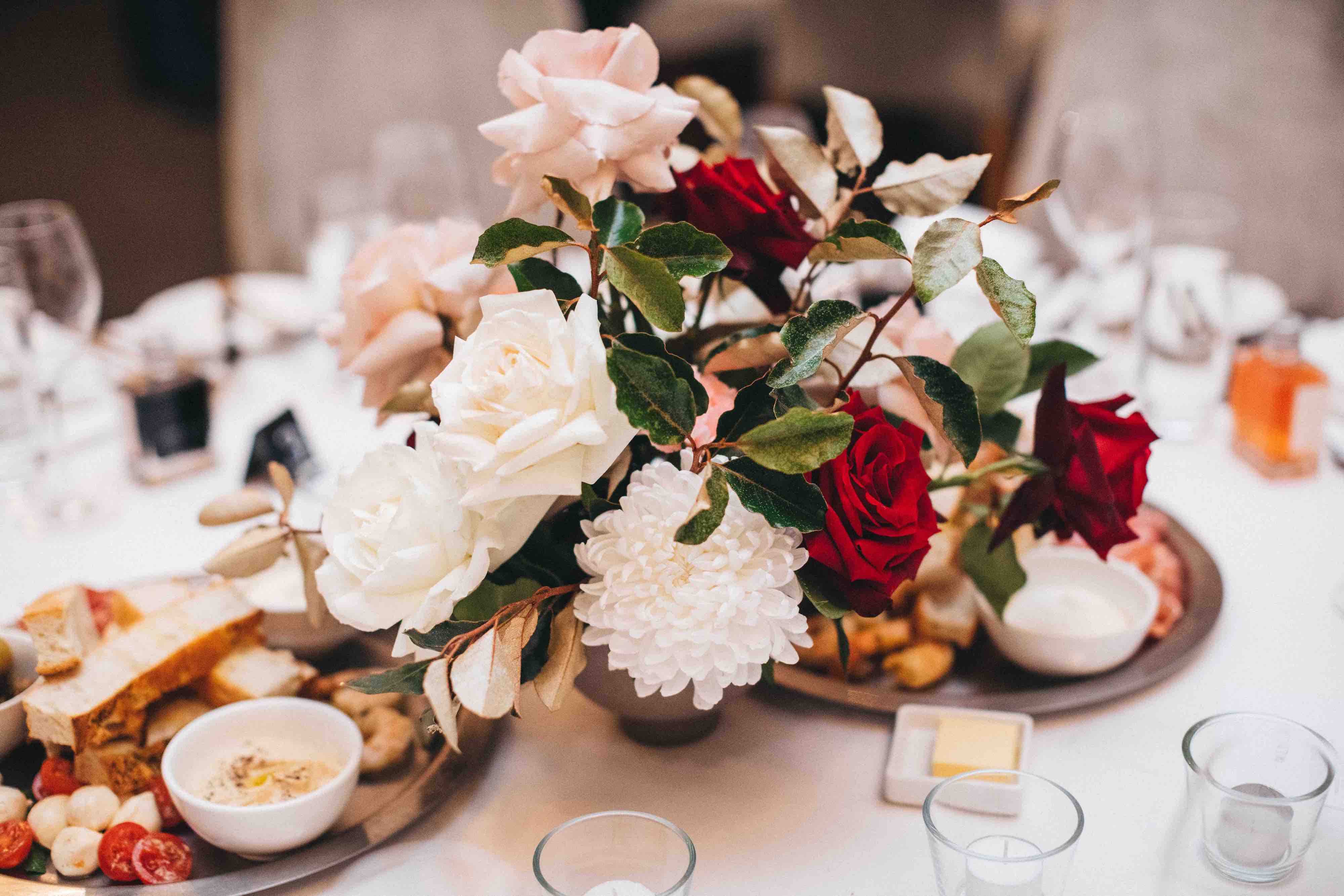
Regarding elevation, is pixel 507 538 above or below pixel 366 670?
above

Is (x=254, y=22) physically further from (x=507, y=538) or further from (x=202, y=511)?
(x=507, y=538)

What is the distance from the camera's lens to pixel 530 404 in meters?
0.61

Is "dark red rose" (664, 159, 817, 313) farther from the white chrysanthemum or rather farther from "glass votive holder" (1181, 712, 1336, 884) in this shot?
"glass votive holder" (1181, 712, 1336, 884)

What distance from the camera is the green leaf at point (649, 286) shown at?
643 millimetres

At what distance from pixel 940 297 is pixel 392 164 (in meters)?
0.72

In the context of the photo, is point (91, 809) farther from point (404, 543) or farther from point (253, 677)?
point (404, 543)

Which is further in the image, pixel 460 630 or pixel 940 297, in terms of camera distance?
pixel 940 297

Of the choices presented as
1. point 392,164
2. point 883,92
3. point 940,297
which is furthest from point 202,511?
point 883,92

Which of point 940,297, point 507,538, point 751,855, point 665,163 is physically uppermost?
point 665,163

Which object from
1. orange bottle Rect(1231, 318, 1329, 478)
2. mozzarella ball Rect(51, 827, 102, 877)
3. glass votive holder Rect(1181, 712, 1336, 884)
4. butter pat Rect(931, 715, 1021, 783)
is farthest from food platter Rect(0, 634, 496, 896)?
orange bottle Rect(1231, 318, 1329, 478)

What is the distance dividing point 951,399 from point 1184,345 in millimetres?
744

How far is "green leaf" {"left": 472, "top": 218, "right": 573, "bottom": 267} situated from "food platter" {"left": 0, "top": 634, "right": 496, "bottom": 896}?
27 centimetres

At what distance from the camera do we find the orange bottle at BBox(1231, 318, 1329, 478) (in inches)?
45.6

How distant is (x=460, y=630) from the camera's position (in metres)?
0.68
